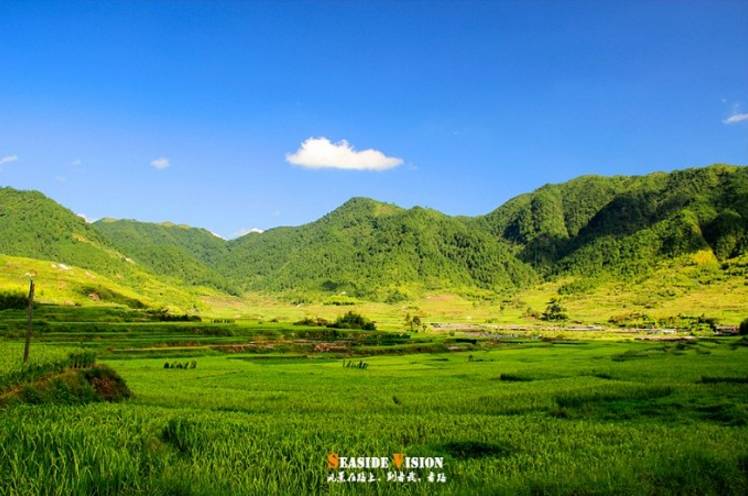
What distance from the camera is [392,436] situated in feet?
56.6

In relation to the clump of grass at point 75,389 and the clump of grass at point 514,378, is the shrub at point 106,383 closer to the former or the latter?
the clump of grass at point 75,389

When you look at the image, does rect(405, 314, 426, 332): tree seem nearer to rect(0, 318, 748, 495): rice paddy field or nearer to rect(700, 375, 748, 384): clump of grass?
rect(700, 375, 748, 384): clump of grass

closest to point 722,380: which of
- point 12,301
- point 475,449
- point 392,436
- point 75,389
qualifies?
point 475,449

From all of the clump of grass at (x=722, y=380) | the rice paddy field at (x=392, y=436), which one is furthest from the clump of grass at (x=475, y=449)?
the clump of grass at (x=722, y=380)

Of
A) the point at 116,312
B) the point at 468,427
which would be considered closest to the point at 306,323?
the point at 116,312

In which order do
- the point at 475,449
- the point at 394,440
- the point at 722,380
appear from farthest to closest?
the point at 722,380 < the point at 394,440 < the point at 475,449

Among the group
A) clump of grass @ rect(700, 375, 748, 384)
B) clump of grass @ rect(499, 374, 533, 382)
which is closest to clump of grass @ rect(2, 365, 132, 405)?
clump of grass @ rect(499, 374, 533, 382)

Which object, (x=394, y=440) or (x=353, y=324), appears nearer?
(x=394, y=440)

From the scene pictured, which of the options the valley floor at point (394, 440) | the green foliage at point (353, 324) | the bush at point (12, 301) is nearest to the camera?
the valley floor at point (394, 440)

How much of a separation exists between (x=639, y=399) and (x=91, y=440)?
2744 cm

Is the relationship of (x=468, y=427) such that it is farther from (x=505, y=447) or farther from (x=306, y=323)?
(x=306, y=323)

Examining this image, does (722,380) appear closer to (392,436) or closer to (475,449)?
(475,449)

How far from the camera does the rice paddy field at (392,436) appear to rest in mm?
10641

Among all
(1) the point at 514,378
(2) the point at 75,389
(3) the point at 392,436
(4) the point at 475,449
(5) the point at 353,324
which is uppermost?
(4) the point at 475,449
